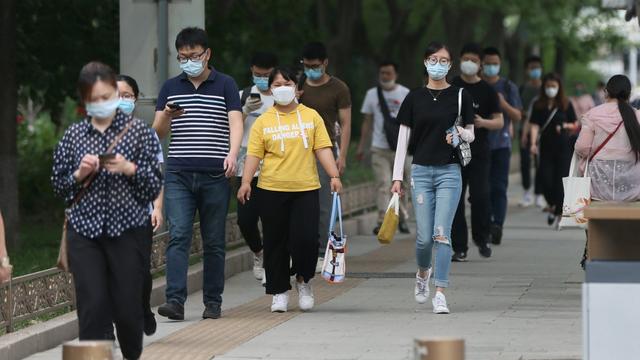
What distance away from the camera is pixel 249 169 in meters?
11.9

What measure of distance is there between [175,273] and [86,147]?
3.38m

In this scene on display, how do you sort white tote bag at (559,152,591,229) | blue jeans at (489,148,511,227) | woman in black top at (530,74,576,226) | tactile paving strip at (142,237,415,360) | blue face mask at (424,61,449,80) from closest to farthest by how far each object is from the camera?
tactile paving strip at (142,237,415,360), white tote bag at (559,152,591,229), blue face mask at (424,61,449,80), blue jeans at (489,148,511,227), woman in black top at (530,74,576,226)

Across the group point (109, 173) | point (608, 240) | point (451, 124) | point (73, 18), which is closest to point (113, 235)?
point (109, 173)

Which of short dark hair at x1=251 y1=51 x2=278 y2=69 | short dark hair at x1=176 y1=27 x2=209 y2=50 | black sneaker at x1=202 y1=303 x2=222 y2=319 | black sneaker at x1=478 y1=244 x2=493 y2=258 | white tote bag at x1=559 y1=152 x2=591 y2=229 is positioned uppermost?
short dark hair at x1=176 y1=27 x2=209 y2=50

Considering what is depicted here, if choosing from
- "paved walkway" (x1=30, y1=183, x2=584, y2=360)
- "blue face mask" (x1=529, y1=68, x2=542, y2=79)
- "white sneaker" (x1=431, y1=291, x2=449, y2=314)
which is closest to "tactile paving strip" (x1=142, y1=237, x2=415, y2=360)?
"paved walkway" (x1=30, y1=183, x2=584, y2=360)

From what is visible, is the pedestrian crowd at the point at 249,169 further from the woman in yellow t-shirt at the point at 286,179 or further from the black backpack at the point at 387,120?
the black backpack at the point at 387,120

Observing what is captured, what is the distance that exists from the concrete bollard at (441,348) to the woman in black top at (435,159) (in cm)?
506

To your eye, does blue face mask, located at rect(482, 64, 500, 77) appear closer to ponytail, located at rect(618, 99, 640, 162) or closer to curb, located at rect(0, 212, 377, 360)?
curb, located at rect(0, 212, 377, 360)

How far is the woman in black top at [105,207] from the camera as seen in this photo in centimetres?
832

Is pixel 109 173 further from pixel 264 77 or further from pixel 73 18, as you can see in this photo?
pixel 73 18

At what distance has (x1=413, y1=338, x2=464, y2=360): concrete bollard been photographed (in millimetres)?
6805

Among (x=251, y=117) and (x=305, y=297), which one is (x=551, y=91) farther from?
(x=305, y=297)

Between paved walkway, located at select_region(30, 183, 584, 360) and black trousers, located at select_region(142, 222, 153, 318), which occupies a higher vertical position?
black trousers, located at select_region(142, 222, 153, 318)

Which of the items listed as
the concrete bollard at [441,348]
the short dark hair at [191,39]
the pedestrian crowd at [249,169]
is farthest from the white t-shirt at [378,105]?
the concrete bollard at [441,348]
